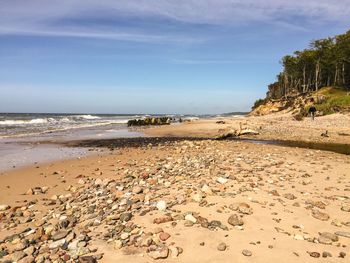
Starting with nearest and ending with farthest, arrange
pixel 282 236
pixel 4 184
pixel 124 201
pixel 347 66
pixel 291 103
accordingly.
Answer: pixel 282 236 < pixel 124 201 < pixel 4 184 < pixel 291 103 < pixel 347 66

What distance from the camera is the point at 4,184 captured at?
11.9m

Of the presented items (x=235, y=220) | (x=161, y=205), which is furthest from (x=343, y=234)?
(x=161, y=205)

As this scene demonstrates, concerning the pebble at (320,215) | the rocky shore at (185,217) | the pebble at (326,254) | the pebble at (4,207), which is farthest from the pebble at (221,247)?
the pebble at (4,207)

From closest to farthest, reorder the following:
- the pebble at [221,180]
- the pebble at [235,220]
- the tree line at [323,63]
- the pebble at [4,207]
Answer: the pebble at [235,220]
the pebble at [4,207]
the pebble at [221,180]
the tree line at [323,63]

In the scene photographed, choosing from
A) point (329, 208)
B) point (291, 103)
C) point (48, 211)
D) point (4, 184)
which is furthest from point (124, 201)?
point (291, 103)

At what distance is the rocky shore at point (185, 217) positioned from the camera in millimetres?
5676

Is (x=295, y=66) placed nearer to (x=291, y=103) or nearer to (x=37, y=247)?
(x=291, y=103)

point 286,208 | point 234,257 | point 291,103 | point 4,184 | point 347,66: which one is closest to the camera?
point 234,257

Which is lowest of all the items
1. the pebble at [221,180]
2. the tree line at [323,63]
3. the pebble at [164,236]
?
the pebble at [164,236]

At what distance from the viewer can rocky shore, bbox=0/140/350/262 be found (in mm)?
5676

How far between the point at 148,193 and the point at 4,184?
6.16 meters

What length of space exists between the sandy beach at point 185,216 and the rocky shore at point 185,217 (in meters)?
0.02

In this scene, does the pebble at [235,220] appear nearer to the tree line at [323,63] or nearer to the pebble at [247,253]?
the pebble at [247,253]

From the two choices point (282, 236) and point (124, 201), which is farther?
point (124, 201)
